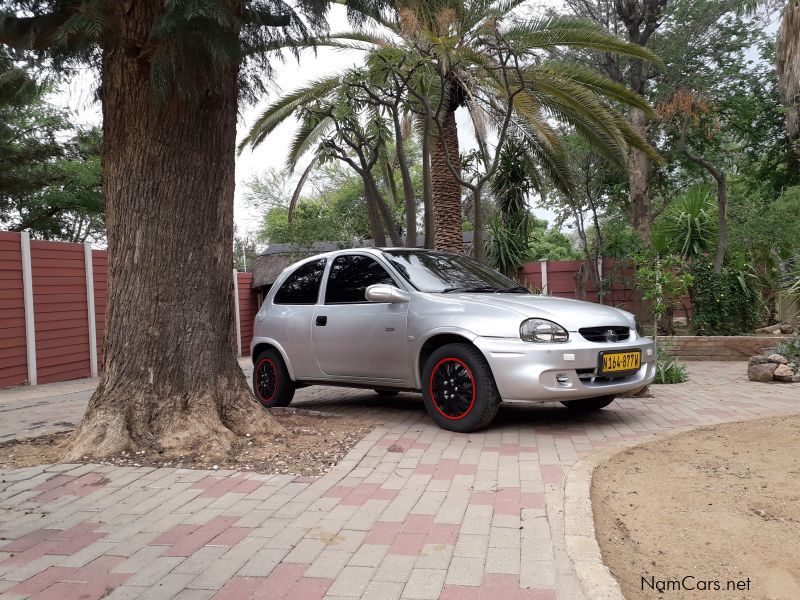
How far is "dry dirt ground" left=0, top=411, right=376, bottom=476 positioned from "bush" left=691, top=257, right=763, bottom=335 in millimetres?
8641

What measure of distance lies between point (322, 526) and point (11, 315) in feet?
31.5

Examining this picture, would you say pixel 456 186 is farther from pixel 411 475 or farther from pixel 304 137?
pixel 411 475

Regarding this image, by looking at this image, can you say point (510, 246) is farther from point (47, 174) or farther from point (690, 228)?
point (47, 174)

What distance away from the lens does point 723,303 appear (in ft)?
40.2

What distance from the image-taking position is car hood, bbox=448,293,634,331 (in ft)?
18.6

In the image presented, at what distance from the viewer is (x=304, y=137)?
46.2ft

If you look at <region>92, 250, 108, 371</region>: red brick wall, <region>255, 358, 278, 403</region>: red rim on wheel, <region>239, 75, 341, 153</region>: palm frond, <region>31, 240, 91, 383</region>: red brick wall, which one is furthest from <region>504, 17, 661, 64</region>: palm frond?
<region>31, 240, 91, 383</region>: red brick wall

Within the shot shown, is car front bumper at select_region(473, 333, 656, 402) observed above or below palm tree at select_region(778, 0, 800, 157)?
below

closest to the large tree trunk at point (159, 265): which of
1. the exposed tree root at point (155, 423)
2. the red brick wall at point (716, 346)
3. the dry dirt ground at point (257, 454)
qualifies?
the exposed tree root at point (155, 423)

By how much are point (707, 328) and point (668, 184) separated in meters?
12.3

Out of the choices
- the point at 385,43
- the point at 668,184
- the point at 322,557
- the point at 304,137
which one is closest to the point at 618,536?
the point at 322,557

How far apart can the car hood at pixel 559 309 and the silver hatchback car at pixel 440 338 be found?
0.04ft

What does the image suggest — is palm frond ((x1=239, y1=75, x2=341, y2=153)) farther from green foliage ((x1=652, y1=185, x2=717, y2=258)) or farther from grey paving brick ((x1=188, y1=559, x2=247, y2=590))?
grey paving brick ((x1=188, y1=559, x2=247, y2=590))

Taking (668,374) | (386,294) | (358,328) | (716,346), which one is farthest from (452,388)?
(716,346)
